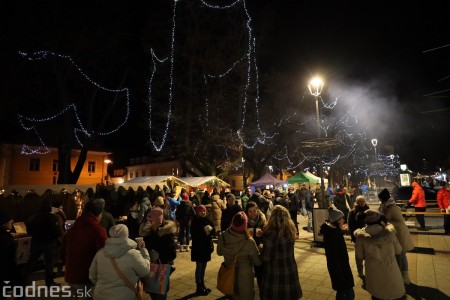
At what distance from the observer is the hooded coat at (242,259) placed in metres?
3.76

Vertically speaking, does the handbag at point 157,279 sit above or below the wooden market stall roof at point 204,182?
below

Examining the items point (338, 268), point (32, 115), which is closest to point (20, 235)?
point (338, 268)

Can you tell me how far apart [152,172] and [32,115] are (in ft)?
115

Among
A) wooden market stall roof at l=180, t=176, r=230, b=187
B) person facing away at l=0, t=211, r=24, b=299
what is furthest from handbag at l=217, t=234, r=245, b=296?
wooden market stall roof at l=180, t=176, r=230, b=187

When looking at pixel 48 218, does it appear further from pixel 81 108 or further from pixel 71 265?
pixel 81 108

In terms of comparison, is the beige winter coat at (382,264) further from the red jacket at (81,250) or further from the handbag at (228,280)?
the red jacket at (81,250)

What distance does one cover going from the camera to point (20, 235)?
6.99 meters

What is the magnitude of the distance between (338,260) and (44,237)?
5.34 meters

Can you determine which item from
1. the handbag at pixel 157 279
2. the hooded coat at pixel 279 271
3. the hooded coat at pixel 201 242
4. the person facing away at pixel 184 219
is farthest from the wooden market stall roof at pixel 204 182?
the hooded coat at pixel 279 271

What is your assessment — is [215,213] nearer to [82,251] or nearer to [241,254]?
[241,254]

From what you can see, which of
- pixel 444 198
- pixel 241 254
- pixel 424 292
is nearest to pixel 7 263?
pixel 241 254

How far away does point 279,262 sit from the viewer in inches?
140

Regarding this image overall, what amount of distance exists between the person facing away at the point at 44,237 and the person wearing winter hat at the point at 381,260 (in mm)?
5576

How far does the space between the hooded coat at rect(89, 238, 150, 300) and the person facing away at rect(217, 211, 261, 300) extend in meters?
1.19
